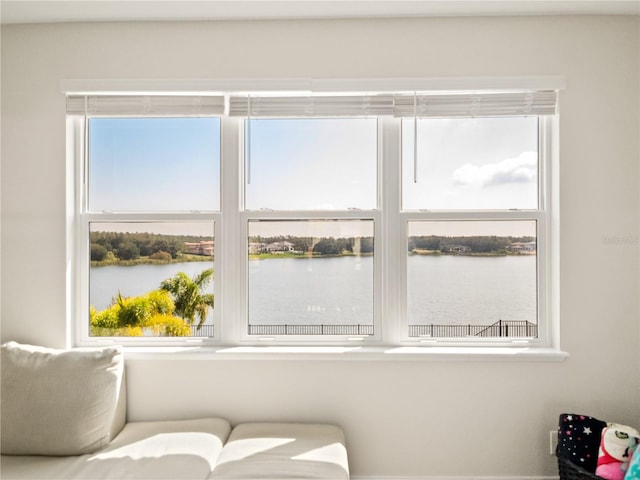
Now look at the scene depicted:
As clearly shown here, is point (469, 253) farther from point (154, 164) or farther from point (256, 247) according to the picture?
point (154, 164)

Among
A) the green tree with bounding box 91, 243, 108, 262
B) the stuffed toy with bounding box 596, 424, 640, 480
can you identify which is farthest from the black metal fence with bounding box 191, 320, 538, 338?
the green tree with bounding box 91, 243, 108, 262

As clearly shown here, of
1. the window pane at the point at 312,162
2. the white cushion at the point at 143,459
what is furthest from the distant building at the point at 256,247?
the white cushion at the point at 143,459

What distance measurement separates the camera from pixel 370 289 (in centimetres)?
262

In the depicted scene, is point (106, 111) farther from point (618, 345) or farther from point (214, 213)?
point (618, 345)

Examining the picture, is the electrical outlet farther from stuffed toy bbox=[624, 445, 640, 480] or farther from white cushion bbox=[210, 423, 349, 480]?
white cushion bbox=[210, 423, 349, 480]

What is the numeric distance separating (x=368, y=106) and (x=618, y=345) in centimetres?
181

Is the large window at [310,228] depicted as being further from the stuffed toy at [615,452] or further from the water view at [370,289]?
the stuffed toy at [615,452]

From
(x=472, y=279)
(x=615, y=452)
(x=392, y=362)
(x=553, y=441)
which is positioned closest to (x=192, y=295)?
(x=392, y=362)

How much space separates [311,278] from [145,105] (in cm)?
130

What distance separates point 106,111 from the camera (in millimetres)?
2537

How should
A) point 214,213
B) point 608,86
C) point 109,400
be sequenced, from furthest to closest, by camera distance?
point 214,213 → point 608,86 → point 109,400

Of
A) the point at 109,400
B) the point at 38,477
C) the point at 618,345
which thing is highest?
the point at 618,345

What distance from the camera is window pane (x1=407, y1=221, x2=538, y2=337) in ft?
8.53

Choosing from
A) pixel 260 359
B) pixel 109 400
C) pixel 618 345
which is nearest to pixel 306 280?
pixel 260 359
